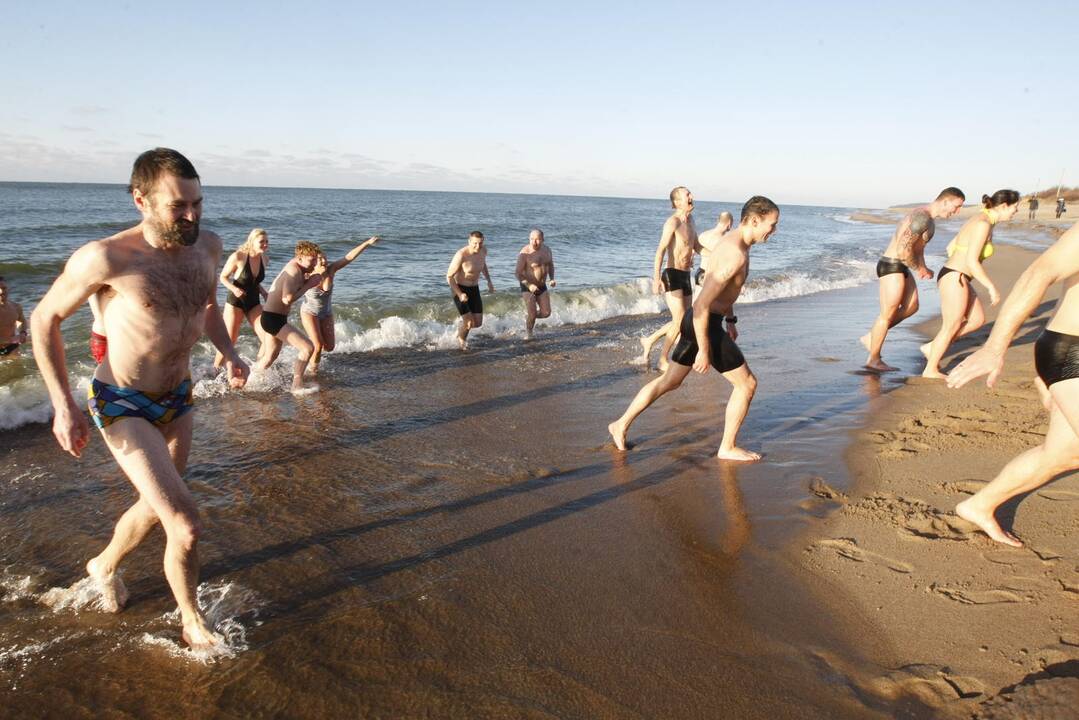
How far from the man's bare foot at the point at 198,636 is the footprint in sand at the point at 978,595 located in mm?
3275

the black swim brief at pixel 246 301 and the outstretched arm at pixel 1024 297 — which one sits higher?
the outstretched arm at pixel 1024 297

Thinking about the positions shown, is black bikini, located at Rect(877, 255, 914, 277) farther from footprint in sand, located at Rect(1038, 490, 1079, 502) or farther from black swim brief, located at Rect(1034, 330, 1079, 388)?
black swim brief, located at Rect(1034, 330, 1079, 388)

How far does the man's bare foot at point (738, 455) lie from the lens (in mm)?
4930

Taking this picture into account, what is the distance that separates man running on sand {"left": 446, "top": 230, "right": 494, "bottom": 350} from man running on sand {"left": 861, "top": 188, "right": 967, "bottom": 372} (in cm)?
508

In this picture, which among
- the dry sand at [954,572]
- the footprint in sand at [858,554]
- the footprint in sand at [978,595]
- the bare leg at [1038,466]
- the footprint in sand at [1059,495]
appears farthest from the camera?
the footprint in sand at [1059,495]

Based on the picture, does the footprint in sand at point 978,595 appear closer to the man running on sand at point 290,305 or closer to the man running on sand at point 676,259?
the man running on sand at point 676,259

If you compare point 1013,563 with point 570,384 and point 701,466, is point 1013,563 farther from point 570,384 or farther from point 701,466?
point 570,384

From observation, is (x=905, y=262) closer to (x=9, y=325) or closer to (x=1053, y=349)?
(x=1053, y=349)

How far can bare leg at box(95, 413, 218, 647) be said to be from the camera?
268cm

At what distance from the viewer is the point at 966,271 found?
6.89 metres

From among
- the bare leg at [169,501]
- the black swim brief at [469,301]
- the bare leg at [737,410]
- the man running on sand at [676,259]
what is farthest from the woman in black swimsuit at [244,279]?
the bare leg at [737,410]

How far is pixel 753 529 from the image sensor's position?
389 centimetres

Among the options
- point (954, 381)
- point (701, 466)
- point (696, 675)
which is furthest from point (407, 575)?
point (954, 381)

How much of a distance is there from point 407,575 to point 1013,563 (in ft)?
9.95
